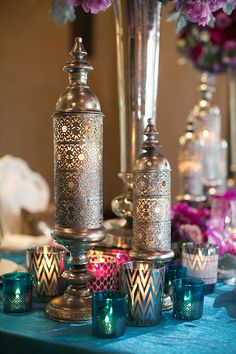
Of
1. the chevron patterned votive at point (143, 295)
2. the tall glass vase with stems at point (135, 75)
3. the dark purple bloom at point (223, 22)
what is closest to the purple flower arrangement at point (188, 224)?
the tall glass vase with stems at point (135, 75)

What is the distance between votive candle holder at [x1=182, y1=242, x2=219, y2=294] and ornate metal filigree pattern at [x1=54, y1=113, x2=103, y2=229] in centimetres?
23

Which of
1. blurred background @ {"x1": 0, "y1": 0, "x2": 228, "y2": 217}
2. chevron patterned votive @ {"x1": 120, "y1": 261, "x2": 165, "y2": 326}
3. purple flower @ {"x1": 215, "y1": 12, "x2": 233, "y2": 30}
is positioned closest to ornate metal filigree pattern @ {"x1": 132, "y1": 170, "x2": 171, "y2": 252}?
chevron patterned votive @ {"x1": 120, "y1": 261, "x2": 165, "y2": 326}

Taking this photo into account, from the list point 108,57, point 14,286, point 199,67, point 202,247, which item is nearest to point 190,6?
point 202,247

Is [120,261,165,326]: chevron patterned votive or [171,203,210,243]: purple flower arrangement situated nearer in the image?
[120,261,165,326]: chevron patterned votive

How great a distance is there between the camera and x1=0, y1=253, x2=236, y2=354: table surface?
72 centimetres

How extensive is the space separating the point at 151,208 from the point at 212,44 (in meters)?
1.63

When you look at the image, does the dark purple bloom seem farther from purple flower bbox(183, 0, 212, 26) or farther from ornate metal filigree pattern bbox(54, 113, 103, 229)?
ornate metal filigree pattern bbox(54, 113, 103, 229)

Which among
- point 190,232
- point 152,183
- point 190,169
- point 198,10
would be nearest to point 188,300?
point 152,183

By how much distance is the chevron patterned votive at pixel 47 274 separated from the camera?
36.7 inches

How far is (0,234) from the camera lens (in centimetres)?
128

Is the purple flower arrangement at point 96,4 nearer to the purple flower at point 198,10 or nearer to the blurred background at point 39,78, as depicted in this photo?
the purple flower at point 198,10

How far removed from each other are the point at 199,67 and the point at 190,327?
2.04 meters

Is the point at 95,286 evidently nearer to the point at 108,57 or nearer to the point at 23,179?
the point at 23,179

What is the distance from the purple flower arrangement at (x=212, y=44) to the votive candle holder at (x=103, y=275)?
1295mm
